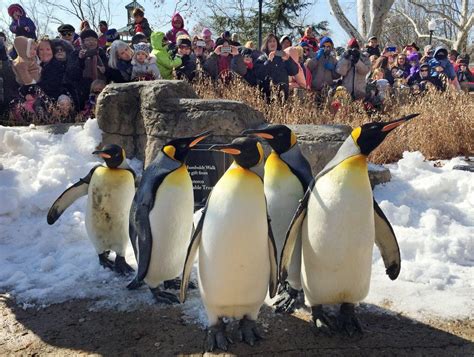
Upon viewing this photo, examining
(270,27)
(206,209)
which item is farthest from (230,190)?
(270,27)

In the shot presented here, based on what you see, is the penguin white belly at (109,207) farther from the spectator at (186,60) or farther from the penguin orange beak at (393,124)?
the spectator at (186,60)

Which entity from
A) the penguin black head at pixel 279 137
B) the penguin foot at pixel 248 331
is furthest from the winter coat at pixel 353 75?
the penguin foot at pixel 248 331

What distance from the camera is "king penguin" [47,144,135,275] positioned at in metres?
2.88

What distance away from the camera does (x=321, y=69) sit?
7.31 meters

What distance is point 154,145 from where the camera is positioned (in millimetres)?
4434

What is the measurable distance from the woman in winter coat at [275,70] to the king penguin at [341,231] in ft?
14.4

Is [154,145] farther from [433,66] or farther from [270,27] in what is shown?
[270,27]

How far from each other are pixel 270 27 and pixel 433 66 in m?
10.9

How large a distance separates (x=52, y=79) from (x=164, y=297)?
4.36 m

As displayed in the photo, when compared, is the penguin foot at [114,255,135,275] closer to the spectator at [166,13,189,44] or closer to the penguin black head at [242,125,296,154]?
the penguin black head at [242,125,296,154]

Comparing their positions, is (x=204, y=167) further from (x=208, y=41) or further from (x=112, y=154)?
(x=208, y=41)

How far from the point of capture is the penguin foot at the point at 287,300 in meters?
2.49

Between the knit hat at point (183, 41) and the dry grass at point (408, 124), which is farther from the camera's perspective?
the knit hat at point (183, 41)

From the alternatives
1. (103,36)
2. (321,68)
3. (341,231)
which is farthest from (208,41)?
(341,231)
